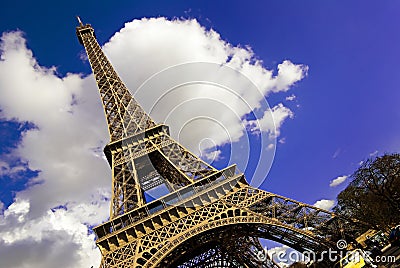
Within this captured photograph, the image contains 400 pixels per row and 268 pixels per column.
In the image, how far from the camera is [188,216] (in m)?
20.9

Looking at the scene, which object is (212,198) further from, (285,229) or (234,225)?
(285,229)

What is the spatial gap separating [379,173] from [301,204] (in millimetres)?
8968

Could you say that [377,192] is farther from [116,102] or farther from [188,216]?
[116,102]

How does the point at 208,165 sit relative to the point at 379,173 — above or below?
above

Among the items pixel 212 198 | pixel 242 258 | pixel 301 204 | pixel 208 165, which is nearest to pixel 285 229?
pixel 301 204

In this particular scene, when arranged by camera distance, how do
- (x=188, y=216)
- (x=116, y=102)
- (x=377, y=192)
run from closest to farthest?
1. (x=188, y=216)
2. (x=377, y=192)
3. (x=116, y=102)

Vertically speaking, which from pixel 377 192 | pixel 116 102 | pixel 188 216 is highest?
pixel 116 102

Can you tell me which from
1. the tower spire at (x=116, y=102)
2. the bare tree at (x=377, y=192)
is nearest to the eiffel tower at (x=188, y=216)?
the tower spire at (x=116, y=102)

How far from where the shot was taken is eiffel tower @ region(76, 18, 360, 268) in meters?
19.2

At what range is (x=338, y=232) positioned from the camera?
18688mm

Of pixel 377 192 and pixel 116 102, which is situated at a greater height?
pixel 116 102

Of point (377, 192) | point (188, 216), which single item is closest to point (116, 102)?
point (188, 216)

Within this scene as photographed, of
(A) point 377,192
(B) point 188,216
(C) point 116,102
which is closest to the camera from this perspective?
(B) point 188,216

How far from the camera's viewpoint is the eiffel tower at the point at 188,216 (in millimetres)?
19203
